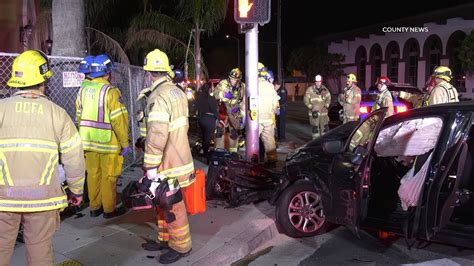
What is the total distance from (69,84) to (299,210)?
3738mm

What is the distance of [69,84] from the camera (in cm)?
735

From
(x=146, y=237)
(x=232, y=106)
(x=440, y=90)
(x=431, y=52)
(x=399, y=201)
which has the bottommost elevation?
(x=146, y=237)

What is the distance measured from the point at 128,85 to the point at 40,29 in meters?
4.15

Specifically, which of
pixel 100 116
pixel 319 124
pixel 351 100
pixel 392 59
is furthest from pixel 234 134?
pixel 392 59

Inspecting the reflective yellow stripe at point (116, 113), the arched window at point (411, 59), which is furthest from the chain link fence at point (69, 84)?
the arched window at point (411, 59)

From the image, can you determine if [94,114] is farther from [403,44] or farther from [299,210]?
[403,44]

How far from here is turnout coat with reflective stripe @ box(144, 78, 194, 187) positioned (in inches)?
179

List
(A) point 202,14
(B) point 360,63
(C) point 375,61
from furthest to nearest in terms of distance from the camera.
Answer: (B) point 360,63, (C) point 375,61, (A) point 202,14

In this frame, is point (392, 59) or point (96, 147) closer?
point (96, 147)

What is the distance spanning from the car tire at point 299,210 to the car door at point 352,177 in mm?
379

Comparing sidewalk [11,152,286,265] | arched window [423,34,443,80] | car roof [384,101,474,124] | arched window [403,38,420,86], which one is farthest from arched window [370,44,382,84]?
car roof [384,101,474,124]

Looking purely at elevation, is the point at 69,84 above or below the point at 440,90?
above

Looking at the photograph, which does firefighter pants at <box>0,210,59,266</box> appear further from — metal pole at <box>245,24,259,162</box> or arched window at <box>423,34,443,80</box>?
arched window at <box>423,34,443,80</box>

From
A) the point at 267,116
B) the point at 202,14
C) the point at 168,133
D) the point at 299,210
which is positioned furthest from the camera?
the point at 202,14
